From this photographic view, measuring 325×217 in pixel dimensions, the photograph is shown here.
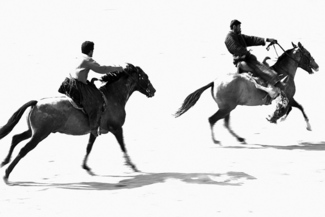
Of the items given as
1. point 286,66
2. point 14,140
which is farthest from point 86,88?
point 286,66

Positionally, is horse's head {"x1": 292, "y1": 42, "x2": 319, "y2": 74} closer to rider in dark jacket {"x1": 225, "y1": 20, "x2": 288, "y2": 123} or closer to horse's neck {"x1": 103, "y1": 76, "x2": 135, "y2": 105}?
rider in dark jacket {"x1": 225, "y1": 20, "x2": 288, "y2": 123}

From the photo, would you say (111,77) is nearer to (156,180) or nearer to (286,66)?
(156,180)

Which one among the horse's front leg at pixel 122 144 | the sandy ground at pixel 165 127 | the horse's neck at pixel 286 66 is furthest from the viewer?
the horse's neck at pixel 286 66

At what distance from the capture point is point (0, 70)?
2066 cm

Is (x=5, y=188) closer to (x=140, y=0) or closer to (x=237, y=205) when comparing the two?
(x=237, y=205)

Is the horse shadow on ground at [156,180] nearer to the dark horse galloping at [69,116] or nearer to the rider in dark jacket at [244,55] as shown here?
the dark horse galloping at [69,116]

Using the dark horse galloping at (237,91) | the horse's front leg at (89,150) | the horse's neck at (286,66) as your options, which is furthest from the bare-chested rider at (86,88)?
the horse's neck at (286,66)

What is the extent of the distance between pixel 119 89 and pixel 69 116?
1.08 m

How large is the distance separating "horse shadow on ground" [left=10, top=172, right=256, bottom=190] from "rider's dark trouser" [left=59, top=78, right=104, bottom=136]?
94 cm

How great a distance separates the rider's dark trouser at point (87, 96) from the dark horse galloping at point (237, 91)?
3153 millimetres

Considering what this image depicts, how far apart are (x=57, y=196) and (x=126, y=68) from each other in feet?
8.40

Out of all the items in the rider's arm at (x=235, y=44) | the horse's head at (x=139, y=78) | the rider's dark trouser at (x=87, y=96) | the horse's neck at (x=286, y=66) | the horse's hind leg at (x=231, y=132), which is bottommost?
the horse's hind leg at (x=231, y=132)

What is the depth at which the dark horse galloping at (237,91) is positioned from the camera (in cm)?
1445

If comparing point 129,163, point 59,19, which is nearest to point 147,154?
point 129,163
